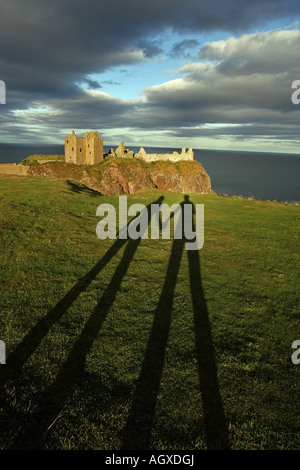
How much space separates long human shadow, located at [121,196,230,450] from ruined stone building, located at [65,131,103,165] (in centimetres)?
9642

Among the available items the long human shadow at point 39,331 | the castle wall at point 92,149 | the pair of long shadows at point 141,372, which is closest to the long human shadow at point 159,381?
the pair of long shadows at point 141,372

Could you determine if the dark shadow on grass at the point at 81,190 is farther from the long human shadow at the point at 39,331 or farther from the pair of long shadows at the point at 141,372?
the pair of long shadows at the point at 141,372

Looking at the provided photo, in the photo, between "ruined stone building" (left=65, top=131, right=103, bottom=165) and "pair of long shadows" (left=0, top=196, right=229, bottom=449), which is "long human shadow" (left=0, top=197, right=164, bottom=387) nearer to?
"pair of long shadows" (left=0, top=196, right=229, bottom=449)

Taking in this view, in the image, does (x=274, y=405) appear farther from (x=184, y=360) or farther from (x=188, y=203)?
(x=188, y=203)

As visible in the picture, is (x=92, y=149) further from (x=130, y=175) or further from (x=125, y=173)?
(x=130, y=175)

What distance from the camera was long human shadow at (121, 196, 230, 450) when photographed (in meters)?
4.49

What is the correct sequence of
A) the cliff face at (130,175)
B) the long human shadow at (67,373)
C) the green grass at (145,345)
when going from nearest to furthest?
the long human shadow at (67,373) < the green grass at (145,345) < the cliff face at (130,175)

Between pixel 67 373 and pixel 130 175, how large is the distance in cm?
9682

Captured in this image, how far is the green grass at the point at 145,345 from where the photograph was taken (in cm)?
460

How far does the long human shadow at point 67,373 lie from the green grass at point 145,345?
0.02 meters

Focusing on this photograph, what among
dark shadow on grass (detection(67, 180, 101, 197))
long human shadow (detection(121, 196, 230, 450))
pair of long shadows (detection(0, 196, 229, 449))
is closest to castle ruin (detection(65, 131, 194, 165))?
dark shadow on grass (detection(67, 180, 101, 197))

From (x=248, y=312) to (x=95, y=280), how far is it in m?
5.35

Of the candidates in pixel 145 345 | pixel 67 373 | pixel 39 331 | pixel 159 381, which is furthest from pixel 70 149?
pixel 159 381
